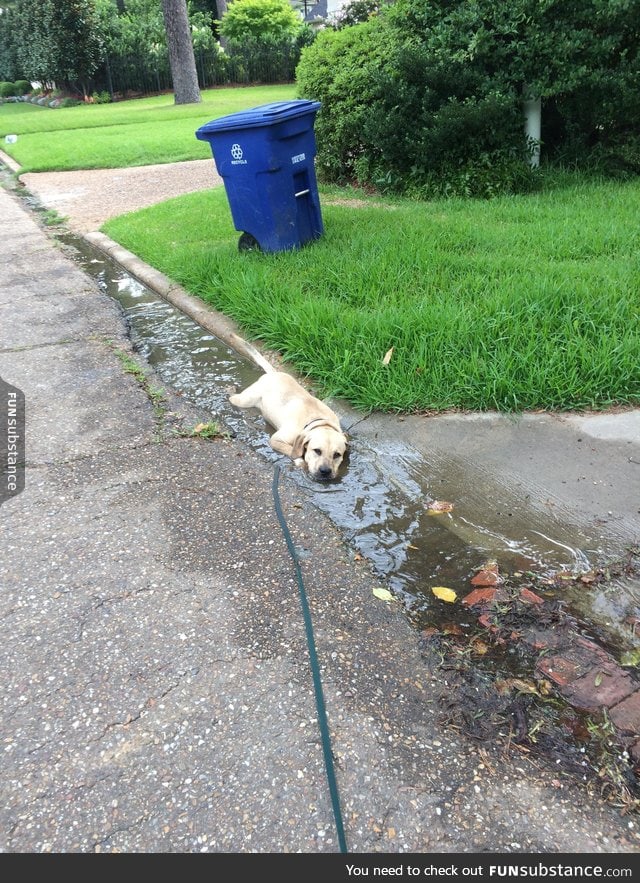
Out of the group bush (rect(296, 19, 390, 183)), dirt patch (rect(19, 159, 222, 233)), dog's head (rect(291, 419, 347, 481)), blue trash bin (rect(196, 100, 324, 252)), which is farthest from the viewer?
dirt patch (rect(19, 159, 222, 233))

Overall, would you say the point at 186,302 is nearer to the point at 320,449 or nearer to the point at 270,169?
the point at 270,169

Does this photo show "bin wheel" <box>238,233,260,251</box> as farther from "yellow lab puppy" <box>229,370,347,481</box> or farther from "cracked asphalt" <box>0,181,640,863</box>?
"cracked asphalt" <box>0,181,640,863</box>

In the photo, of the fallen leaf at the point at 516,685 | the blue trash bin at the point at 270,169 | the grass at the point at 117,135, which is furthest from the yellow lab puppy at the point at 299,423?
the grass at the point at 117,135

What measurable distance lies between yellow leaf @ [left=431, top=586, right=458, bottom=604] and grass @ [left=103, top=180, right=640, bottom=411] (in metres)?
1.54

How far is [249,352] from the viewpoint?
16.2ft

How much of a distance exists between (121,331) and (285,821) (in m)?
4.54

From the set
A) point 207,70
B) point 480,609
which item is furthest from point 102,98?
point 480,609

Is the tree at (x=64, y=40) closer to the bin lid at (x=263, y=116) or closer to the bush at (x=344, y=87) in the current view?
the bush at (x=344, y=87)

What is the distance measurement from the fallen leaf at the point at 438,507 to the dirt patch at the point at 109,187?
7.67 meters

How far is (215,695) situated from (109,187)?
37.9 ft

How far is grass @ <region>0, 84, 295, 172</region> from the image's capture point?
47.1 ft

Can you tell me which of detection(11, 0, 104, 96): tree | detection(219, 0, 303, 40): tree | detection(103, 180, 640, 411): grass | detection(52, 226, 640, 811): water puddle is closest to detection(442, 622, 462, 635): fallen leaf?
detection(52, 226, 640, 811): water puddle
